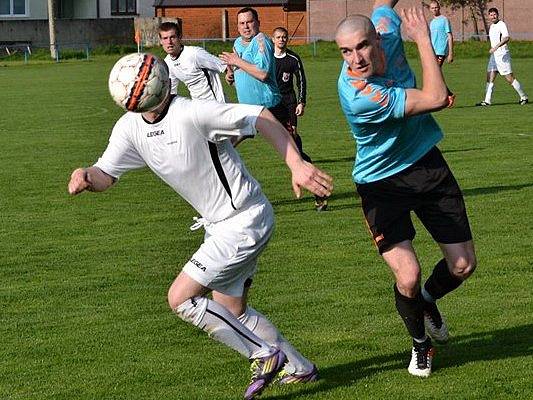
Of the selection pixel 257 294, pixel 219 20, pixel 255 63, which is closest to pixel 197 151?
pixel 257 294

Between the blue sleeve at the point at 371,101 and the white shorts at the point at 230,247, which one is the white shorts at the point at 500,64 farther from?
the white shorts at the point at 230,247

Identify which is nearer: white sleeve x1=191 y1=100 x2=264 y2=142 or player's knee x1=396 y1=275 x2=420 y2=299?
white sleeve x1=191 y1=100 x2=264 y2=142

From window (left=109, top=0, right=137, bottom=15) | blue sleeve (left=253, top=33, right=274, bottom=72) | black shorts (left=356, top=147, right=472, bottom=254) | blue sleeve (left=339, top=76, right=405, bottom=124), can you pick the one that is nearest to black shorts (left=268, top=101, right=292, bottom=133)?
blue sleeve (left=253, top=33, right=274, bottom=72)

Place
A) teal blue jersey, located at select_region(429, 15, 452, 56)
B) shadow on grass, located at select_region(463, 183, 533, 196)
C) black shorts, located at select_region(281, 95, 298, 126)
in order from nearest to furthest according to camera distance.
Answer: shadow on grass, located at select_region(463, 183, 533, 196), black shorts, located at select_region(281, 95, 298, 126), teal blue jersey, located at select_region(429, 15, 452, 56)

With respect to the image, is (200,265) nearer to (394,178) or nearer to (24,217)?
(394,178)

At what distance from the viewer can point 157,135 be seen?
6.83 m

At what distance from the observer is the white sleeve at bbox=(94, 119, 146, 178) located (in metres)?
7.07

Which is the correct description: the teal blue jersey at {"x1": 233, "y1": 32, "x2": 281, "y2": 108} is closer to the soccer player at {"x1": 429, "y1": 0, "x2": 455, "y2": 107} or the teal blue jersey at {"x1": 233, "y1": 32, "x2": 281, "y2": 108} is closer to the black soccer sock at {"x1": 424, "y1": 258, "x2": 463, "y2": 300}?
the black soccer sock at {"x1": 424, "y1": 258, "x2": 463, "y2": 300}

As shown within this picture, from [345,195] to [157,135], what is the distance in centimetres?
906

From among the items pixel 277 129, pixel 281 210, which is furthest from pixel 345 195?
pixel 277 129

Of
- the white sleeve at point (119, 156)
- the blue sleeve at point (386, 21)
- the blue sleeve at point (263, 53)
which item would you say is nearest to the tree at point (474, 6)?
the blue sleeve at point (263, 53)

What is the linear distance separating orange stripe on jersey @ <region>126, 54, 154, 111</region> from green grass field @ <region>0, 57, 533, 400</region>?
1746 mm

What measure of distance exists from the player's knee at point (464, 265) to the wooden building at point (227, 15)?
7135 centimetres

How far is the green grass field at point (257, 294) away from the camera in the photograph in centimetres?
751
